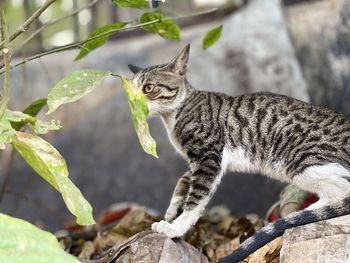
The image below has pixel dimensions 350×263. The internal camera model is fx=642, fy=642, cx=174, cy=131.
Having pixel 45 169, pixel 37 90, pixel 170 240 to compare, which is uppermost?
pixel 45 169

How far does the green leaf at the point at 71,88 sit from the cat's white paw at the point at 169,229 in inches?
33.1

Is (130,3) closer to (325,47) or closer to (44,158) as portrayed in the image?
(44,158)

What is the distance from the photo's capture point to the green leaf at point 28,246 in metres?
1.20

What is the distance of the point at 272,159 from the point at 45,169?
1.45 metres

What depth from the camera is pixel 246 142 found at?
285 cm

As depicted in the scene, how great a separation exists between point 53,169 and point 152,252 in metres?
0.83

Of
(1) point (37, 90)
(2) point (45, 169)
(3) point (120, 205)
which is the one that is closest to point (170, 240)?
(2) point (45, 169)

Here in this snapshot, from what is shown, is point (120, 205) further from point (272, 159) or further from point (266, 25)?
point (272, 159)

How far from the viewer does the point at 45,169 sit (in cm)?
150

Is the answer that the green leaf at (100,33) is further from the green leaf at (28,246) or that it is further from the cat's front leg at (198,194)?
the green leaf at (28,246)

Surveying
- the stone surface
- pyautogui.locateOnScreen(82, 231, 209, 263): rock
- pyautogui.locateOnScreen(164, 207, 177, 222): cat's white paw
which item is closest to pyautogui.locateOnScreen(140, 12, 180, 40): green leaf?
pyautogui.locateOnScreen(164, 207, 177, 222): cat's white paw

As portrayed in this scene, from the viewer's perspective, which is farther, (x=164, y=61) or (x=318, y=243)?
(x=164, y=61)

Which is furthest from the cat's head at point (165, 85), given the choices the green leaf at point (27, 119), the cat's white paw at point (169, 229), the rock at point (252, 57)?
the rock at point (252, 57)

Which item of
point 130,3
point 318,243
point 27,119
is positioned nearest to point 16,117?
point 27,119
